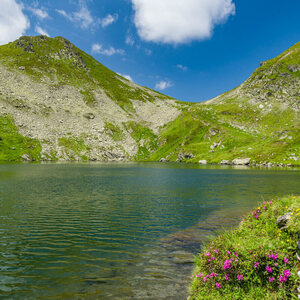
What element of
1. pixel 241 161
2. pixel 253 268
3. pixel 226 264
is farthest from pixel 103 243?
pixel 241 161

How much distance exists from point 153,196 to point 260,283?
3125cm

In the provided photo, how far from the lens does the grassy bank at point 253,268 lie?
9.23 meters

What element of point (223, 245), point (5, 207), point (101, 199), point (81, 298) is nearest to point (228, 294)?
point (223, 245)

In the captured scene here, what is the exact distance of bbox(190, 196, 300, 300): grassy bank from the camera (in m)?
9.23

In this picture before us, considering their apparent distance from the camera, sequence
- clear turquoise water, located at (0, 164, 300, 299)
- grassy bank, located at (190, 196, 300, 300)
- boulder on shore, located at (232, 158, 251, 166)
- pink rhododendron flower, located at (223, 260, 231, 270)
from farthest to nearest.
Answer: boulder on shore, located at (232, 158, 251, 166)
clear turquoise water, located at (0, 164, 300, 299)
pink rhododendron flower, located at (223, 260, 231, 270)
grassy bank, located at (190, 196, 300, 300)

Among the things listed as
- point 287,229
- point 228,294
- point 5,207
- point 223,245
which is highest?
point 287,229

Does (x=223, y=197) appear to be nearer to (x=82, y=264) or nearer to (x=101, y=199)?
(x=101, y=199)

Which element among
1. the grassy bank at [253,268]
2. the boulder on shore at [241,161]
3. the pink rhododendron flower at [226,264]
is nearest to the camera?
the grassy bank at [253,268]

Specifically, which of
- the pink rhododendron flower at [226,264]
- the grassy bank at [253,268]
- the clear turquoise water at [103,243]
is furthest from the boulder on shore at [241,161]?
the pink rhododendron flower at [226,264]

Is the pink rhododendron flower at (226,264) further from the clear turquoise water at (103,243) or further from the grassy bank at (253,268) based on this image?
the clear turquoise water at (103,243)

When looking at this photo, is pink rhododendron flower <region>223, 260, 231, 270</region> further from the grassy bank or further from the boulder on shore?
the boulder on shore

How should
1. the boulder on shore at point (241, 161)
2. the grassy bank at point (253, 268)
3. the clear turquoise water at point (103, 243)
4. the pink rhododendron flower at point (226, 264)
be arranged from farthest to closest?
1. the boulder on shore at point (241, 161)
2. the clear turquoise water at point (103, 243)
3. the pink rhododendron flower at point (226, 264)
4. the grassy bank at point (253, 268)

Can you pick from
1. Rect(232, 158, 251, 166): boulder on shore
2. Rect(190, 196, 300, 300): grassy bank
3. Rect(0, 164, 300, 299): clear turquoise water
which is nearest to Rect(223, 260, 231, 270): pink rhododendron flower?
Rect(190, 196, 300, 300): grassy bank

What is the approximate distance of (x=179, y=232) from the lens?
→ 21.4 m
